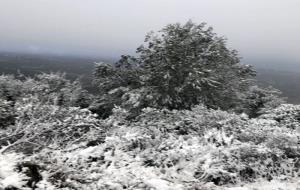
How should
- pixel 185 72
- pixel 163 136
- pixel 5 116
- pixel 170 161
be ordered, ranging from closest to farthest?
pixel 170 161 → pixel 163 136 → pixel 5 116 → pixel 185 72

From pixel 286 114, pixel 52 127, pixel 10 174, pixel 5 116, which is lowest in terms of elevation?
pixel 286 114

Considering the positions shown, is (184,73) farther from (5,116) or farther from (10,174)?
(10,174)

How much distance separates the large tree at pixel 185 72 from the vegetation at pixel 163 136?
2.2 inches

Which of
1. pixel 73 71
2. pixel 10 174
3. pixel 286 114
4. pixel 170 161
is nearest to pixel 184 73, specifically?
pixel 286 114

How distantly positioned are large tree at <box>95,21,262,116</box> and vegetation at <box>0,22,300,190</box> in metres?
0.06

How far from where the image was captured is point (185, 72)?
867 inches

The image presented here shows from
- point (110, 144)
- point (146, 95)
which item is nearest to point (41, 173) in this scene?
point (110, 144)

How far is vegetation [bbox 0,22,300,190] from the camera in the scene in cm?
599

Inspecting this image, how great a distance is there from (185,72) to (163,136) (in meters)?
12.2

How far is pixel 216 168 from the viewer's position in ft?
24.4

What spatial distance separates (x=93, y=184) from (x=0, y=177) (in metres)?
1.29

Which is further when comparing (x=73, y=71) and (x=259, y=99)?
(x=73, y=71)

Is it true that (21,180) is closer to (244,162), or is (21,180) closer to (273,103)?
(244,162)

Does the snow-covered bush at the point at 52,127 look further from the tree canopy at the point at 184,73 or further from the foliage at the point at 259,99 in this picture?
the foliage at the point at 259,99
